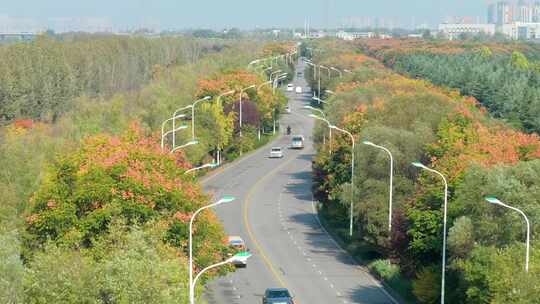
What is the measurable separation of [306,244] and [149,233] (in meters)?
23.3

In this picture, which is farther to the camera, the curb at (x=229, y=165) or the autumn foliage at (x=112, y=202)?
the curb at (x=229, y=165)

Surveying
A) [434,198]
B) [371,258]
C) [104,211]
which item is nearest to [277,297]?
[104,211]

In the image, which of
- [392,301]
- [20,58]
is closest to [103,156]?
[392,301]

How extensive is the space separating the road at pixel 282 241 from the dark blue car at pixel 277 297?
2.40 metres

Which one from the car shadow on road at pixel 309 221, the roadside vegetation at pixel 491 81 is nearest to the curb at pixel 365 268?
the car shadow on road at pixel 309 221

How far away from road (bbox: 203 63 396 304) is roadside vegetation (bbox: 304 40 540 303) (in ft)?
3.94

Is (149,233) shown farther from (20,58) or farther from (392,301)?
(20,58)

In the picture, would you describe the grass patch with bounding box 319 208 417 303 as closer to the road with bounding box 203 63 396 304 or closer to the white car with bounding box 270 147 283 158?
the road with bounding box 203 63 396 304

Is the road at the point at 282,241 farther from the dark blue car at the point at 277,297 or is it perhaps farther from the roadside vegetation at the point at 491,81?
the roadside vegetation at the point at 491,81

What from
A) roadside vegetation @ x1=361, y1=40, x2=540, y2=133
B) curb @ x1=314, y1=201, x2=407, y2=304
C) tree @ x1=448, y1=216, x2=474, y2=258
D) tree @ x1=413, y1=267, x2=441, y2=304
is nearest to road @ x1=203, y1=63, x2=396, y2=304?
curb @ x1=314, y1=201, x2=407, y2=304

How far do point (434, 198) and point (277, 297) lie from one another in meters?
7.86

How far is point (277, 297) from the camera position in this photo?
3878 cm

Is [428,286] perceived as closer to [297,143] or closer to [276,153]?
[276,153]

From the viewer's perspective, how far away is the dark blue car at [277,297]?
1508 inches
